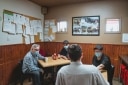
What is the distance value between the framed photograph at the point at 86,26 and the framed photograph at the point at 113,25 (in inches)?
12.6

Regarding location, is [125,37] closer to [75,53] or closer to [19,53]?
[19,53]

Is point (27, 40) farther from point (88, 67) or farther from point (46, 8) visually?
point (88, 67)

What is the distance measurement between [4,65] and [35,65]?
2.62 feet

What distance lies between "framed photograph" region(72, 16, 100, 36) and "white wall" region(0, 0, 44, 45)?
1.43m

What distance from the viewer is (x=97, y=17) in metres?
4.98

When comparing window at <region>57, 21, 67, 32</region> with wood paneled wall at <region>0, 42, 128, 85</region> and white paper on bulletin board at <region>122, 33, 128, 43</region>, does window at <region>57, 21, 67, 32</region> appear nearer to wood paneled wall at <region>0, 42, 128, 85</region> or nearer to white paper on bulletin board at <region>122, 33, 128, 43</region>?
wood paneled wall at <region>0, 42, 128, 85</region>

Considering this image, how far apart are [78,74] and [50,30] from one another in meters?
4.55

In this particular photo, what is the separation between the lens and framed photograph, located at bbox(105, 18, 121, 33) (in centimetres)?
475

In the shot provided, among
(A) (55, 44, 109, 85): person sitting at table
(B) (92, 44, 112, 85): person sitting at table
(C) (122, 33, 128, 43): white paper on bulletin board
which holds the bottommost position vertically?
(B) (92, 44, 112, 85): person sitting at table

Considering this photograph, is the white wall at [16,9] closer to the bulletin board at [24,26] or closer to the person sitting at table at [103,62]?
the bulletin board at [24,26]

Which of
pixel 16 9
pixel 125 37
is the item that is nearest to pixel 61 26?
pixel 16 9

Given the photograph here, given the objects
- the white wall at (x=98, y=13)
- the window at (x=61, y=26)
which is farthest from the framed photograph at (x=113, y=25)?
the window at (x=61, y=26)

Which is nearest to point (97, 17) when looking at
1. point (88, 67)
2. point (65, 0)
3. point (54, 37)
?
point (65, 0)

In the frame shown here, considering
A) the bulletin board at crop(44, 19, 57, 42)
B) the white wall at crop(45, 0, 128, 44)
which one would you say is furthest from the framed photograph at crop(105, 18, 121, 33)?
the bulletin board at crop(44, 19, 57, 42)
